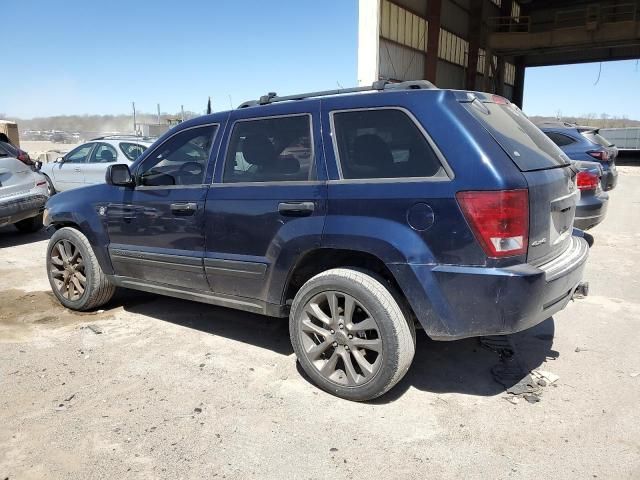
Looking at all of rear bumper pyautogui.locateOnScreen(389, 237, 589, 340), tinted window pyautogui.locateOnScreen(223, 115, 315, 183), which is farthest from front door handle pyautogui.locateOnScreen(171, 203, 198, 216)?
rear bumper pyautogui.locateOnScreen(389, 237, 589, 340)

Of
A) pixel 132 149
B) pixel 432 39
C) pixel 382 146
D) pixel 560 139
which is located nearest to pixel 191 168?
pixel 382 146

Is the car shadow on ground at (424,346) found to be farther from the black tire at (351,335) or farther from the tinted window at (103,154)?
the tinted window at (103,154)

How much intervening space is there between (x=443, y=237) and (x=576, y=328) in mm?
2344

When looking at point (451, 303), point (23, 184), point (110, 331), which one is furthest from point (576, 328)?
point (23, 184)

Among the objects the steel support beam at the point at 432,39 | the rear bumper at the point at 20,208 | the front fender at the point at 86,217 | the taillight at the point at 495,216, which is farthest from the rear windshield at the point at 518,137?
the steel support beam at the point at 432,39

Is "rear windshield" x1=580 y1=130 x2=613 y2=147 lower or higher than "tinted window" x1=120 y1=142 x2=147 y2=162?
higher

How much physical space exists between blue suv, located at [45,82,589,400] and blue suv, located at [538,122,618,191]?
5.16m

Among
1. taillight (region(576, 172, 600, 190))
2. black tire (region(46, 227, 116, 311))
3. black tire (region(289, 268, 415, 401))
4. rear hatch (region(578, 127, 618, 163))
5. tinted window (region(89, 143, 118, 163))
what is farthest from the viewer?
tinted window (region(89, 143, 118, 163))

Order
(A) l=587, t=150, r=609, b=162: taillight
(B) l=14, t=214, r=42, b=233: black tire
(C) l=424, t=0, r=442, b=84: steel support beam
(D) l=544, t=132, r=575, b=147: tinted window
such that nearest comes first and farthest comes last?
1. (A) l=587, t=150, r=609, b=162: taillight
2. (D) l=544, t=132, r=575, b=147: tinted window
3. (B) l=14, t=214, r=42, b=233: black tire
4. (C) l=424, t=0, r=442, b=84: steel support beam

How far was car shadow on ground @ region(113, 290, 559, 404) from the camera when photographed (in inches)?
135

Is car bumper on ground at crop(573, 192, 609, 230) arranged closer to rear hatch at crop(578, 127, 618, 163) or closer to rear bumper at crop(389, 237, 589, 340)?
rear hatch at crop(578, 127, 618, 163)

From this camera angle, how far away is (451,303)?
2.82 meters

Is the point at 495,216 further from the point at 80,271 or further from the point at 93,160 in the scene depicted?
the point at 93,160

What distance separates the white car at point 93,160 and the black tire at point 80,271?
541cm
